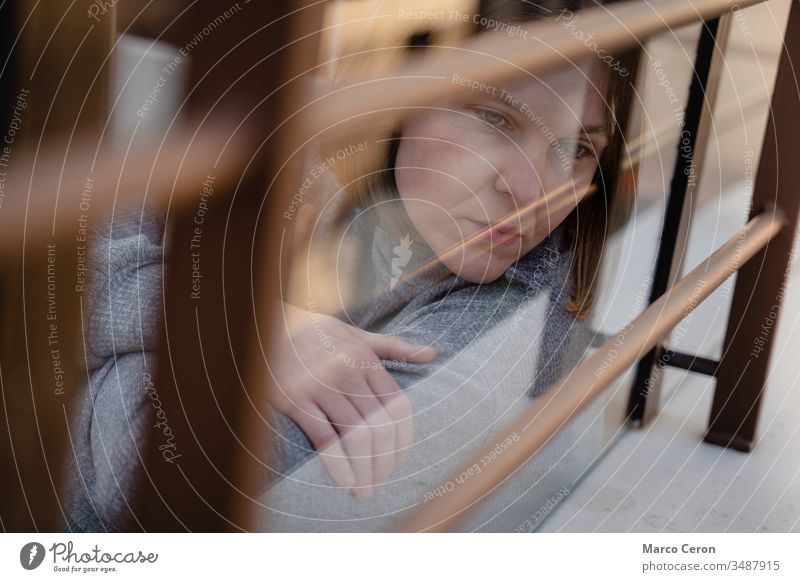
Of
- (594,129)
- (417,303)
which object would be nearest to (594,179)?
(594,129)

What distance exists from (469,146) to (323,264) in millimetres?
93

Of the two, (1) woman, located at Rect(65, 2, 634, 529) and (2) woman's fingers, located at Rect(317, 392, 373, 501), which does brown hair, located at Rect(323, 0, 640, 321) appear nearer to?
(1) woman, located at Rect(65, 2, 634, 529)

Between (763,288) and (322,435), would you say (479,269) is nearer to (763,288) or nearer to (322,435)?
(322,435)

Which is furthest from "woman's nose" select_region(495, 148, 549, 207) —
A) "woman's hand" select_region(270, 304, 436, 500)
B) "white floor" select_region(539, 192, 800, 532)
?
"white floor" select_region(539, 192, 800, 532)

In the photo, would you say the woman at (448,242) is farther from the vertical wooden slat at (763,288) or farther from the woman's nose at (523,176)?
the vertical wooden slat at (763,288)

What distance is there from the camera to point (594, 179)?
60 cm

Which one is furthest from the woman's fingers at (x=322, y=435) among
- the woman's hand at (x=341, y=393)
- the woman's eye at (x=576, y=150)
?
the woman's eye at (x=576, y=150)

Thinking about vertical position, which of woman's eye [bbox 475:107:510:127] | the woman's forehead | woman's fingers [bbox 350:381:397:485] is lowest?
woman's fingers [bbox 350:381:397:485]

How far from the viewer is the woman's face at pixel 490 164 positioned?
0.47 meters

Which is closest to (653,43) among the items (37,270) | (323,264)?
(323,264)

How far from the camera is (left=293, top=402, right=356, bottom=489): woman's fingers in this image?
396 millimetres

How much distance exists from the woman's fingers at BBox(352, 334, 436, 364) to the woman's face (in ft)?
0.18
